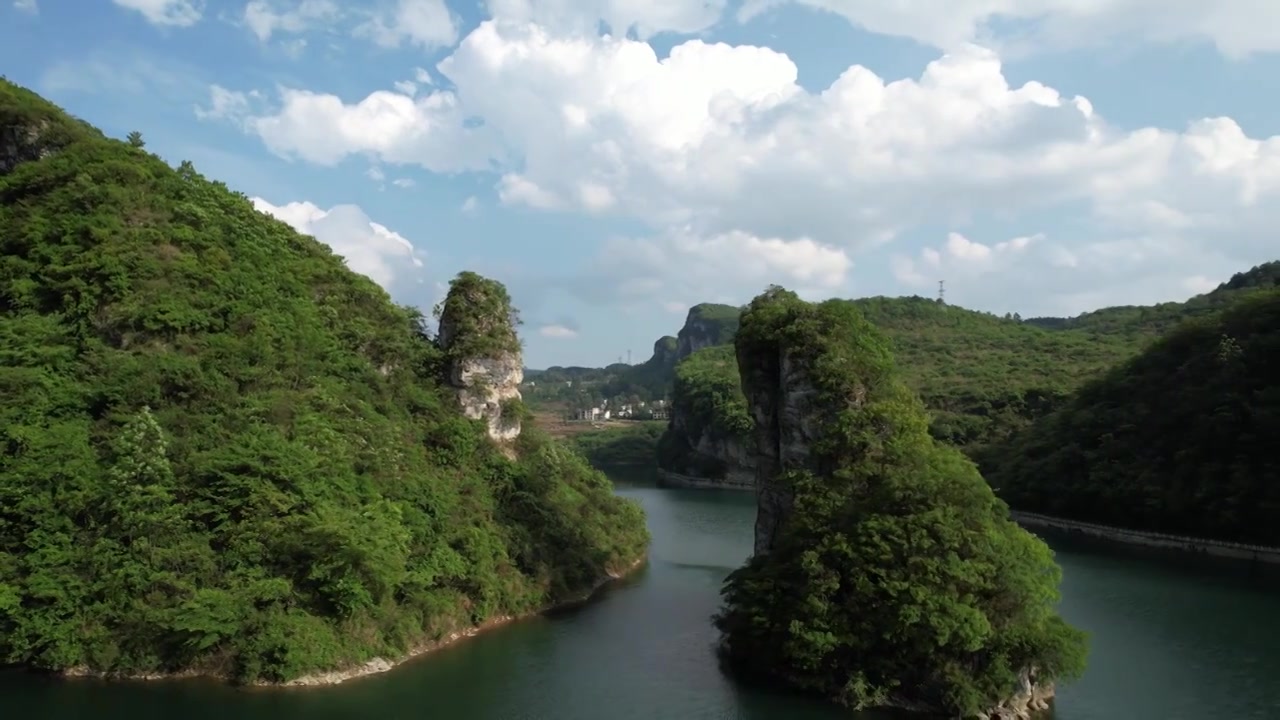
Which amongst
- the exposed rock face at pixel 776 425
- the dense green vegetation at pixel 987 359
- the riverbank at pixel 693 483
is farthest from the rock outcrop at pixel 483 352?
the riverbank at pixel 693 483

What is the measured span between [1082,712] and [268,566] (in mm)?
22987

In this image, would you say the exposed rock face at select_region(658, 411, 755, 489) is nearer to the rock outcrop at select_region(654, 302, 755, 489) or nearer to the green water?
the rock outcrop at select_region(654, 302, 755, 489)

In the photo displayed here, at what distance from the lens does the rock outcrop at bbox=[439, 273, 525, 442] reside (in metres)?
37.4

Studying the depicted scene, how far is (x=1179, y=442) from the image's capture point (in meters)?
51.3

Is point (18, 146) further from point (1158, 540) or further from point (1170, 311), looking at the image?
point (1170, 311)

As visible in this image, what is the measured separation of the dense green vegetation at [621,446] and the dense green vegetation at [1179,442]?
56784mm

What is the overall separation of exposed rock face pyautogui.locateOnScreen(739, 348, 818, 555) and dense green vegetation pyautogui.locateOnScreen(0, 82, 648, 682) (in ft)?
32.5

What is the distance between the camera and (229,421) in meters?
28.2

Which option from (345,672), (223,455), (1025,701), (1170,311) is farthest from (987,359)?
(223,455)

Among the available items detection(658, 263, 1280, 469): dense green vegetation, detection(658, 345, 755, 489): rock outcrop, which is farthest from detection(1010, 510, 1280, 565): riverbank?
detection(658, 345, 755, 489): rock outcrop

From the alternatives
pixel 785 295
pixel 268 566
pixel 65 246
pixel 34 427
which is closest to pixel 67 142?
pixel 65 246

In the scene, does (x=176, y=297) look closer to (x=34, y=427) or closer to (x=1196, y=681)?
(x=34, y=427)

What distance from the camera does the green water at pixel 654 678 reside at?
2262cm

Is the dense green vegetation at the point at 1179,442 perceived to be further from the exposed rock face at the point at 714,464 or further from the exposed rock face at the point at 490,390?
the exposed rock face at the point at 490,390
